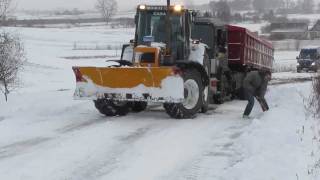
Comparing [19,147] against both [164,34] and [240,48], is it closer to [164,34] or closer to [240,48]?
[164,34]

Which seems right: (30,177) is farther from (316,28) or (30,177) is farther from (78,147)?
(316,28)

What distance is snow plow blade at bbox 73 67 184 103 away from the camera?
13.6 m

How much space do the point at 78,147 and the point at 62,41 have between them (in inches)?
3036

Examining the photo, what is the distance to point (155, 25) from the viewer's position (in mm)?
15391

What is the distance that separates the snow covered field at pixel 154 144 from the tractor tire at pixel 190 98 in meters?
0.28

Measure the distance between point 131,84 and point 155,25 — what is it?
7.12ft

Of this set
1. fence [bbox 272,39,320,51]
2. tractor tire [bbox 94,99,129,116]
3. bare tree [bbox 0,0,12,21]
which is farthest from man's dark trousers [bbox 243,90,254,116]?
fence [bbox 272,39,320,51]

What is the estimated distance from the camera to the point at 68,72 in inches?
1644

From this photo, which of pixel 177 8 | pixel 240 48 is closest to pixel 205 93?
pixel 177 8

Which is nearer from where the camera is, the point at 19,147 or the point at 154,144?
the point at 19,147

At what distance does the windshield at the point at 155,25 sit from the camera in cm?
1516

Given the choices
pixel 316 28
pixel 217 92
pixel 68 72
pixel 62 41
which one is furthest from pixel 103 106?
pixel 316 28

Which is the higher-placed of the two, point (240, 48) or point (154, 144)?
point (240, 48)

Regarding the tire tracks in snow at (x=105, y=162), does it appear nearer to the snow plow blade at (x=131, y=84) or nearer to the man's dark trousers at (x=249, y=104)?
the snow plow blade at (x=131, y=84)
